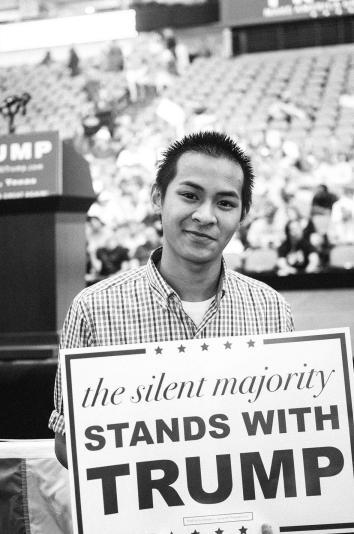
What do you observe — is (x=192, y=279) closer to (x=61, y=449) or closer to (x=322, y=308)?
(x=61, y=449)

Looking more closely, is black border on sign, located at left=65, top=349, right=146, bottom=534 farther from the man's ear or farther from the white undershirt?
the man's ear

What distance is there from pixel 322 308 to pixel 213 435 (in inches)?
170

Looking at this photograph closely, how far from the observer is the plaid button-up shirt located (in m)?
1.04

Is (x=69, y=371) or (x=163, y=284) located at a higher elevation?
(x=163, y=284)

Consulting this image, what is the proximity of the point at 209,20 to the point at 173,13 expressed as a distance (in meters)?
0.57

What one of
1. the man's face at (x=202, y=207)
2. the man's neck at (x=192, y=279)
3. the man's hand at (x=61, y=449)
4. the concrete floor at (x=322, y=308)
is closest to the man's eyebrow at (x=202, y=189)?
the man's face at (x=202, y=207)

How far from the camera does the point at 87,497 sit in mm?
938

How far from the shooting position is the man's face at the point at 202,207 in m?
1.01

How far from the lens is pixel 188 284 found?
1.07m

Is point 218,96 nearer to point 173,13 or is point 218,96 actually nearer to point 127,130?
point 127,130

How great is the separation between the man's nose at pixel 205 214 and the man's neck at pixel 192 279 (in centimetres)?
8

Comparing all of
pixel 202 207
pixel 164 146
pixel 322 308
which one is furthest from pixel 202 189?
pixel 164 146

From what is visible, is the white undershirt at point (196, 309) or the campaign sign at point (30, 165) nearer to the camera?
the white undershirt at point (196, 309)

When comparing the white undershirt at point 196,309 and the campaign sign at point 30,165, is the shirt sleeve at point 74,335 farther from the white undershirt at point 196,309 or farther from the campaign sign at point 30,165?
the campaign sign at point 30,165
